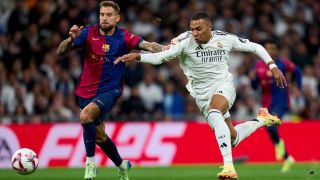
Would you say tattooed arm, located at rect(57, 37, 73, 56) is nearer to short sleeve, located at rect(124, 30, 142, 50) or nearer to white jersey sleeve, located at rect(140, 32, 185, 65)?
short sleeve, located at rect(124, 30, 142, 50)

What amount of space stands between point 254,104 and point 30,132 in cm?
545

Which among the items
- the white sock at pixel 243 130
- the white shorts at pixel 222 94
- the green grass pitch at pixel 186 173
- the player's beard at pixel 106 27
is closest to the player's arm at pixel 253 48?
the white shorts at pixel 222 94

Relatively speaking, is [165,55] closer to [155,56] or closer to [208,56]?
[155,56]

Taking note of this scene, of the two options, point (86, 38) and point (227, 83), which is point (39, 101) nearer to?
point (86, 38)

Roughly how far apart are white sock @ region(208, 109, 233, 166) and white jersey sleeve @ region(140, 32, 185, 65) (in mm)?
930

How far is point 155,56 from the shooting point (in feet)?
36.7

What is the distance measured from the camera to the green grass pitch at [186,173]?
13.7m

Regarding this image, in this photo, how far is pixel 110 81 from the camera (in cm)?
1222

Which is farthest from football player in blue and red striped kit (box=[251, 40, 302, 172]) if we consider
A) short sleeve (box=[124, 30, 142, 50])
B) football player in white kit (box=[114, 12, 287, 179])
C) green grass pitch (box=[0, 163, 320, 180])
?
short sleeve (box=[124, 30, 142, 50])

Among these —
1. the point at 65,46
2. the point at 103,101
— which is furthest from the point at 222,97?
the point at 65,46

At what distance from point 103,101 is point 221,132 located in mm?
1883

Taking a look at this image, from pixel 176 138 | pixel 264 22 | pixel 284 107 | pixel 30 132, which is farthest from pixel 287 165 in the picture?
pixel 264 22

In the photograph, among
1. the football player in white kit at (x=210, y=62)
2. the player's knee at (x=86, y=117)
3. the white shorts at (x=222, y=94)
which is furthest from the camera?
the player's knee at (x=86, y=117)

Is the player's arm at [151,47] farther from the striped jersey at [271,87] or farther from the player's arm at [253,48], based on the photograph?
the striped jersey at [271,87]
